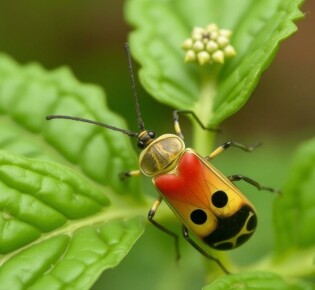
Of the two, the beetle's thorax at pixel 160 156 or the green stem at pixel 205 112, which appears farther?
the beetle's thorax at pixel 160 156

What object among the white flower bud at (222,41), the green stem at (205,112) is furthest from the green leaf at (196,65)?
the white flower bud at (222,41)

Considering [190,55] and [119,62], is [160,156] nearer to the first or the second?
[190,55]

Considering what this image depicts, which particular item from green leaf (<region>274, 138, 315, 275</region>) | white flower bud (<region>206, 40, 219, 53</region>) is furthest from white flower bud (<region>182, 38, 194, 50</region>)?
green leaf (<region>274, 138, 315, 275</region>)

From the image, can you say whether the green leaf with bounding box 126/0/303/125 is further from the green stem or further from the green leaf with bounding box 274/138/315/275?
the green leaf with bounding box 274/138/315/275

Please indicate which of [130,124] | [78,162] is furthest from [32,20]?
[78,162]

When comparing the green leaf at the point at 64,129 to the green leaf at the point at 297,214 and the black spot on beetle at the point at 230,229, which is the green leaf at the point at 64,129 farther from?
the green leaf at the point at 297,214

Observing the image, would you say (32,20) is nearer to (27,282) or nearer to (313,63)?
(313,63)
